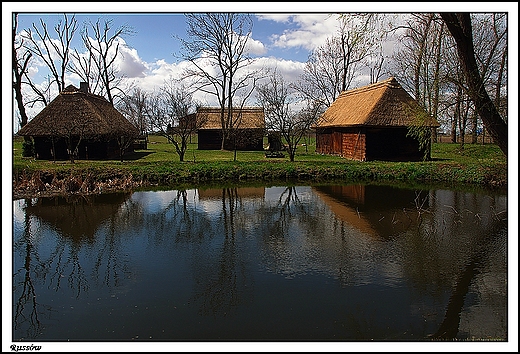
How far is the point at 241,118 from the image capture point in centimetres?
3225

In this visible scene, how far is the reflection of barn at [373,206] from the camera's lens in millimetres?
10280

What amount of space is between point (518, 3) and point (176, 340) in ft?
19.5

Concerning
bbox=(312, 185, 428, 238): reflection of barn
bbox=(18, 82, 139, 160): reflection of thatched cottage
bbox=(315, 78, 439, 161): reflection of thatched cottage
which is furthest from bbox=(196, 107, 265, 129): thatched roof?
bbox=(312, 185, 428, 238): reflection of barn

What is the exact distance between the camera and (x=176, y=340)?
16.4 feet

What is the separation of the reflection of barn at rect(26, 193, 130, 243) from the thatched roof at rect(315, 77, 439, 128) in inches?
523

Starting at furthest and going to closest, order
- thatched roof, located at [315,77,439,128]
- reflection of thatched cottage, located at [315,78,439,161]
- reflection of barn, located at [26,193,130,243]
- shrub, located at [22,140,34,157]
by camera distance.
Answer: shrub, located at [22,140,34,157]
reflection of thatched cottage, located at [315,78,439,161]
thatched roof, located at [315,77,439,128]
reflection of barn, located at [26,193,130,243]

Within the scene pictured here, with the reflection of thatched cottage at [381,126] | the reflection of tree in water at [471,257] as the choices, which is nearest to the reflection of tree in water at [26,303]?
the reflection of tree in water at [471,257]

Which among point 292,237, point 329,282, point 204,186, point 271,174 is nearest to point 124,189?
point 204,186

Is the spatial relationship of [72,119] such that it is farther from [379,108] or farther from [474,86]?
[474,86]

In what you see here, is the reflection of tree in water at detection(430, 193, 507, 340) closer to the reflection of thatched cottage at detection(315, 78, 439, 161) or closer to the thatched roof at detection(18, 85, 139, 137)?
the reflection of thatched cottage at detection(315, 78, 439, 161)

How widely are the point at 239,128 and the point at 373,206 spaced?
18.9 metres

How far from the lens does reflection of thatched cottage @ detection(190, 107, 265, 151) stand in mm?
30594

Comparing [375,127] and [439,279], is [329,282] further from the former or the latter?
[375,127]

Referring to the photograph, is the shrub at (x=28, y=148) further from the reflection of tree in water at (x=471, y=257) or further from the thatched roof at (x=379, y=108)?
the reflection of tree in water at (x=471, y=257)
